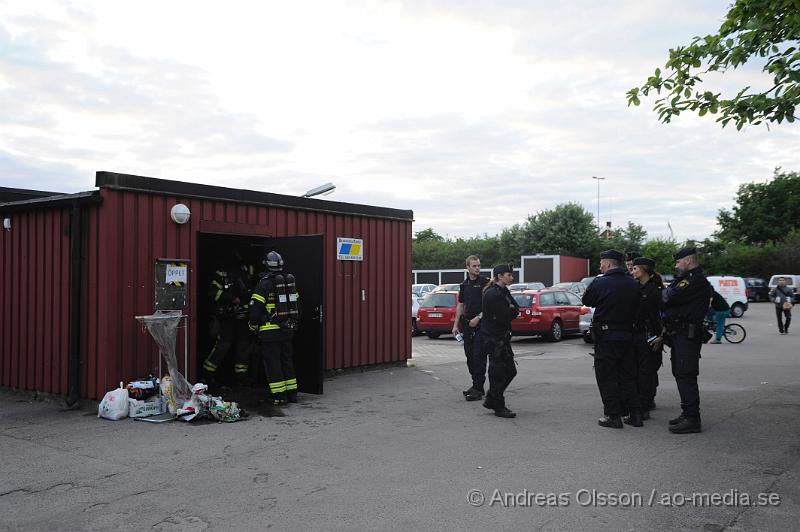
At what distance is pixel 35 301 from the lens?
32.9ft

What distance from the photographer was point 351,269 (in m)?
12.6

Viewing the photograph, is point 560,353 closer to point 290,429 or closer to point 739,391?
point 739,391

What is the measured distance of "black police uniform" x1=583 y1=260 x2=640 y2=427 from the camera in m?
7.82

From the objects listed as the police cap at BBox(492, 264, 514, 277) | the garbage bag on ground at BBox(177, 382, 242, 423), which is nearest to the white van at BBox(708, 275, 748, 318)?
the police cap at BBox(492, 264, 514, 277)

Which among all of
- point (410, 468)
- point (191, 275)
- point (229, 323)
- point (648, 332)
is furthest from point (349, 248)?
point (410, 468)

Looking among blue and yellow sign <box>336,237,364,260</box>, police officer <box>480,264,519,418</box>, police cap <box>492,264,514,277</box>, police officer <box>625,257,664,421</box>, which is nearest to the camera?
police officer <box>625,257,664,421</box>

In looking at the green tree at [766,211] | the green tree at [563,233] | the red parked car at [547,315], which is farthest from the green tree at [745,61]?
the green tree at [766,211]

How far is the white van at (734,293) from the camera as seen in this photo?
29.8 metres

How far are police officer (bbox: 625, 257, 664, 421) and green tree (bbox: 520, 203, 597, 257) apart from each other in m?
48.8

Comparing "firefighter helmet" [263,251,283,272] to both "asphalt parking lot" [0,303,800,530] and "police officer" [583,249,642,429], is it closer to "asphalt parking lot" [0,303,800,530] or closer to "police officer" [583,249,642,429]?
"asphalt parking lot" [0,303,800,530]

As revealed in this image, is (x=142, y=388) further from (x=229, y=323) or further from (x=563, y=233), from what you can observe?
(x=563, y=233)

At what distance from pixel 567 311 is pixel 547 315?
1042 mm

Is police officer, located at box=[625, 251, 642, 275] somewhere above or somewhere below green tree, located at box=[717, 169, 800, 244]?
below

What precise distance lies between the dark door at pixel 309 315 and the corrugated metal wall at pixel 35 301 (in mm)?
3186
